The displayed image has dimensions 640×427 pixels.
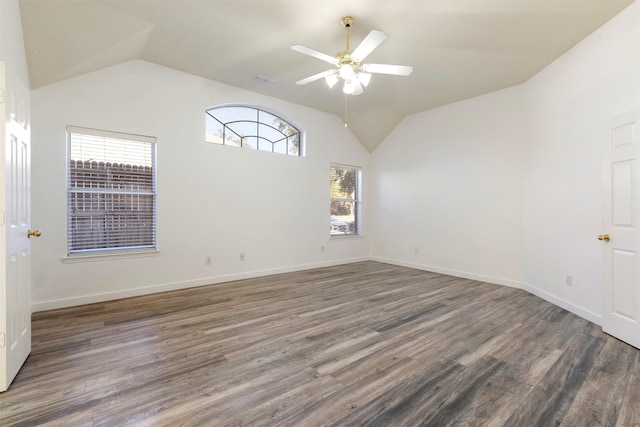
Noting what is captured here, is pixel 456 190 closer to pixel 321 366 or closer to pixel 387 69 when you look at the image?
pixel 387 69

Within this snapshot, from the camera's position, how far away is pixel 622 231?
8.93ft

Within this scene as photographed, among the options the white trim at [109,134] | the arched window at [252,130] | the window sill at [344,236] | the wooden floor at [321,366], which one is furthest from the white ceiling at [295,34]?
the window sill at [344,236]

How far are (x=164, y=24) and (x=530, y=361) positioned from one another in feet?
15.0

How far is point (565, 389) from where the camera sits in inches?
76.5

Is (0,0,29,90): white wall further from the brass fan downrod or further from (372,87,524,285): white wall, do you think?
(372,87,524,285): white wall

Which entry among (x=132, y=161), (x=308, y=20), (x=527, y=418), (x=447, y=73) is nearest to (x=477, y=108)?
(x=447, y=73)

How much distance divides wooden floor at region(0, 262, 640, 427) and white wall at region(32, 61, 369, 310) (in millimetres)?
447

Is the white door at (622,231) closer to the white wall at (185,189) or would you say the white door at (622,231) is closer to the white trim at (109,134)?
the white wall at (185,189)

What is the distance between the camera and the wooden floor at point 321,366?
1699 mm

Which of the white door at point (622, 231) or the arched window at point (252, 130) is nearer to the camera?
→ the white door at point (622, 231)

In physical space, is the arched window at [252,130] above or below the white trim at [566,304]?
above

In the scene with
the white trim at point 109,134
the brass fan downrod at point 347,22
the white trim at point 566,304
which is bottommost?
the white trim at point 566,304

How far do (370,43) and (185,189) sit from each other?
3130 millimetres

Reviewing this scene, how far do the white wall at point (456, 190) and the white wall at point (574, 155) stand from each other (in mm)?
281
